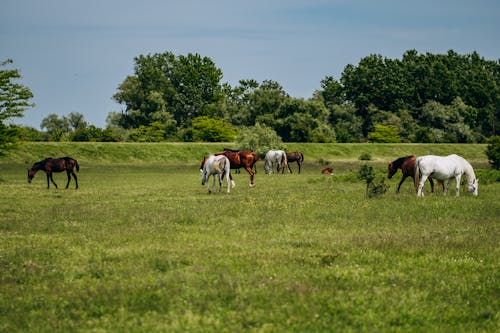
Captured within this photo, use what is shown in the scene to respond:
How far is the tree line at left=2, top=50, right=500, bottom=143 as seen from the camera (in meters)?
112

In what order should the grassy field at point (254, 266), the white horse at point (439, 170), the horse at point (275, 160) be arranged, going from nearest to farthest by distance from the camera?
1. the grassy field at point (254, 266)
2. the white horse at point (439, 170)
3. the horse at point (275, 160)

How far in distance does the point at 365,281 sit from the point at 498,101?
140285 mm

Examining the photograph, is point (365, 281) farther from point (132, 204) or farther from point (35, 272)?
point (132, 204)

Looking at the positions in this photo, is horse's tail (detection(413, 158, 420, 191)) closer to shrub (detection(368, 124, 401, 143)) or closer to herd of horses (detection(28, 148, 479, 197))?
herd of horses (detection(28, 148, 479, 197))

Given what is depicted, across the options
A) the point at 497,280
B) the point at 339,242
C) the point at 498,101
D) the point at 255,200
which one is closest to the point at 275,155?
the point at 255,200

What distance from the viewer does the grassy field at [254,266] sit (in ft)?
30.3

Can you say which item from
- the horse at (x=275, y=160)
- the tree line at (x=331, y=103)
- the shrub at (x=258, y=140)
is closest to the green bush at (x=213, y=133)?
the tree line at (x=331, y=103)

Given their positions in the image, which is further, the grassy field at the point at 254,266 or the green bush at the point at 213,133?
the green bush at the point at 213,133

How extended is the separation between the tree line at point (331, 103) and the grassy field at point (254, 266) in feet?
277

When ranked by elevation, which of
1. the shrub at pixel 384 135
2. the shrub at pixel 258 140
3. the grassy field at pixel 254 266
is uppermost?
the shrub at pixel 384 135

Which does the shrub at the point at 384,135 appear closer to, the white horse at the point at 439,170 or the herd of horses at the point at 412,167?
the herd of horses at the point at 412,167

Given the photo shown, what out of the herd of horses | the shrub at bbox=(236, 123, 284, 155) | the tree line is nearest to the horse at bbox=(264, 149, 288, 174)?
the shrub at bbox=(236, 123, 284, 155)

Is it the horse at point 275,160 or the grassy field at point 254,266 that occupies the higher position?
the horse at point 275,160

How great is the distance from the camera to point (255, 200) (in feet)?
81.9
